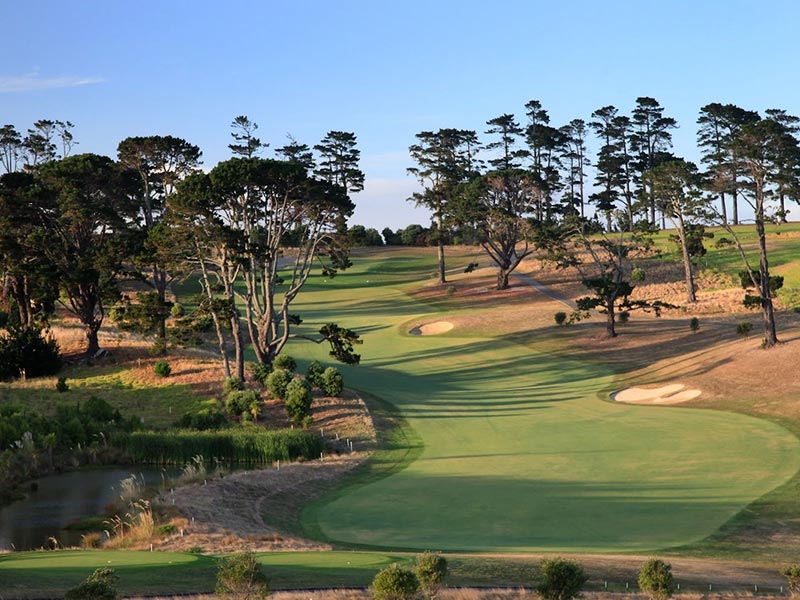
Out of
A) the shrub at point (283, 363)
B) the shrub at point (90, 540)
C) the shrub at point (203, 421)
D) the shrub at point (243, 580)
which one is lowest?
the shrub at point (90, 540)

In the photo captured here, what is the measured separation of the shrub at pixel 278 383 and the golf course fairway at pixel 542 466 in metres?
6.13

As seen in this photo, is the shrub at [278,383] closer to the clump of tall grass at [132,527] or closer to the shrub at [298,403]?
the shrub at [298,403]

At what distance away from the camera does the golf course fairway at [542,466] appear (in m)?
24.5

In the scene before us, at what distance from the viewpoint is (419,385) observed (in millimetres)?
53469

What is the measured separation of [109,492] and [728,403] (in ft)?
93.4

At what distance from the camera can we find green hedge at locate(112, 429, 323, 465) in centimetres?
3734

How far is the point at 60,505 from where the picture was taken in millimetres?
30562

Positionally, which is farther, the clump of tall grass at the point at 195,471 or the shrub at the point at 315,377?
the shrub at the point at 315,377

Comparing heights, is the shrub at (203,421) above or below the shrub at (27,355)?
below

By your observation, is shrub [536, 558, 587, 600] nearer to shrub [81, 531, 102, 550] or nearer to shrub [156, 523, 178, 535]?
shrub [156, 523, 178, 535]

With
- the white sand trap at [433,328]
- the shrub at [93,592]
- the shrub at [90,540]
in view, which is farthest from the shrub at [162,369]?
the shrub at [93,592]

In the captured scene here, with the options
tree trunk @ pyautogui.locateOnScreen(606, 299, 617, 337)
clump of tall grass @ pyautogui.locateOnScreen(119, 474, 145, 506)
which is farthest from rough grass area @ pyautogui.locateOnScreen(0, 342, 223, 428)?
tree trunk @ pyautogui.locateOnScreen(606, 299, 617, 337)

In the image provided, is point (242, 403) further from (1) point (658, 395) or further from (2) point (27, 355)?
(1) point (658, 395)

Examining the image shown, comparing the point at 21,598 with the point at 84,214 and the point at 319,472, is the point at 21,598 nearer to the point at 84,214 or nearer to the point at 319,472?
the point at 319,472
